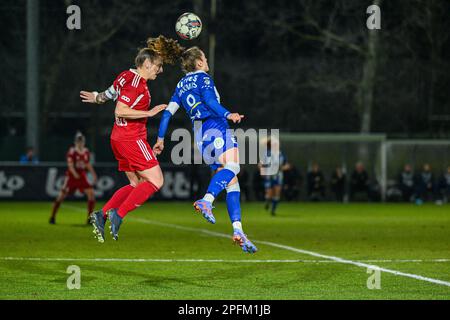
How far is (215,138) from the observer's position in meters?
12.1

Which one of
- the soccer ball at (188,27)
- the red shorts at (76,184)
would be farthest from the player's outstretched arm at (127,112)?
the red shorts at (76,184)

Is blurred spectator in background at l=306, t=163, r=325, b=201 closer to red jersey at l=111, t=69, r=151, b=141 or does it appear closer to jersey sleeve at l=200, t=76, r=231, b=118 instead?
red jersey at l=111, t=69, r=151, b=141

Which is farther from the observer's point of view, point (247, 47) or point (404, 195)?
point (247, 47)

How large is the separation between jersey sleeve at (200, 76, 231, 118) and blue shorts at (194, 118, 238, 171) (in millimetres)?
376

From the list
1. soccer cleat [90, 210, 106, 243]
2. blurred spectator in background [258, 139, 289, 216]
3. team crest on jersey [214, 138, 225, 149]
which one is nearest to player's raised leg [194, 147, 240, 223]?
team crest on jersey [214, 138, 225, 149]

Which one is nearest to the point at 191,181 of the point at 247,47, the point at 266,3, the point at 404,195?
the point at 404,195

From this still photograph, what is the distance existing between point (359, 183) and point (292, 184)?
240cm

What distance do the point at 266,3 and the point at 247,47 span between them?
4.71m

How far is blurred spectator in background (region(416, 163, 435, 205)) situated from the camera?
115ft

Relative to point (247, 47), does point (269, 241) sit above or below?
below

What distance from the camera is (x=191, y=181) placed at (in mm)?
33031

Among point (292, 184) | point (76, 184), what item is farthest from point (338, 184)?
point (76, 184)

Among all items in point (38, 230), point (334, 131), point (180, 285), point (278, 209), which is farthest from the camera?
point (334, 131)

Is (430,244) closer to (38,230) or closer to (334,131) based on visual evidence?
(38,230)
